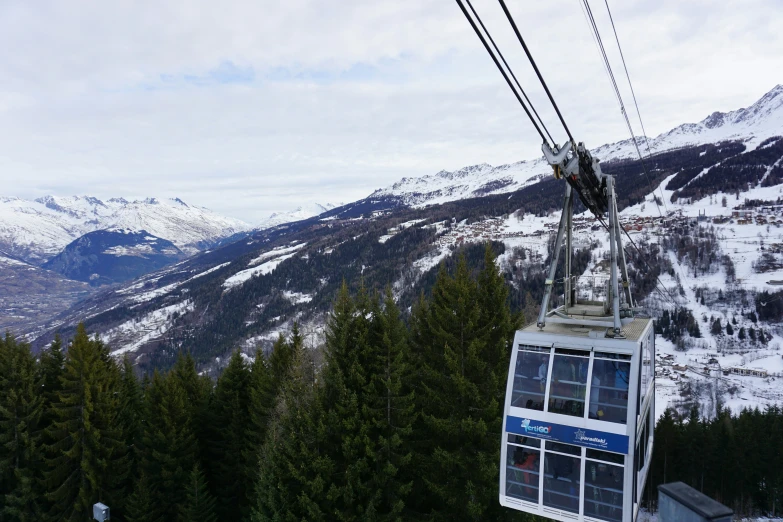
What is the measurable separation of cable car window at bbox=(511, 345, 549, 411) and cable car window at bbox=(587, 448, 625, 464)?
1.41 metres

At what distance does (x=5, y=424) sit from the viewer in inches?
943

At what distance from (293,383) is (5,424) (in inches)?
681

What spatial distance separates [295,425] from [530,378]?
12.5m

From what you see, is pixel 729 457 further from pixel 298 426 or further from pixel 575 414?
pixel 575 414

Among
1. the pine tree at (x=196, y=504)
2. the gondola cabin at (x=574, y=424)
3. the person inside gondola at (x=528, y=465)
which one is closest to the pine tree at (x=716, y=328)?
the gondola cabin at (x=574, y=424)

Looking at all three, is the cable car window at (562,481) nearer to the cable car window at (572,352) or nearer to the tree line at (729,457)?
the cable car window at (572,352)

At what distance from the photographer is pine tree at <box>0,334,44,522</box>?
2373 centimetres

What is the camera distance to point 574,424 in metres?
10.3

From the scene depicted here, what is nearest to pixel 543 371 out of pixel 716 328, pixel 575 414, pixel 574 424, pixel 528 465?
pixel 575 414

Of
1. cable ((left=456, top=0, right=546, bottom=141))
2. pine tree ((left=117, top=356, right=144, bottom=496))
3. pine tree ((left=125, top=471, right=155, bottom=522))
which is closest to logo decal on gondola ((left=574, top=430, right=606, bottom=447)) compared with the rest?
cable ((left=456, top=0, right=546, bottom=141))

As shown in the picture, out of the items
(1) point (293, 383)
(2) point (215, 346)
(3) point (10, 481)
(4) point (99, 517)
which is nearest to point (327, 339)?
(1) point (293, 383)

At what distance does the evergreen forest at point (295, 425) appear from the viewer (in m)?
17.7

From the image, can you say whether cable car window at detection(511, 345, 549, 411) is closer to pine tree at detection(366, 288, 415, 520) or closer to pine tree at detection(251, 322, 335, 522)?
pine tree at detection(366, 288, 415, 520)

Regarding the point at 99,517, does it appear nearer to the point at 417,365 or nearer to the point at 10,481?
the point at 10,481
